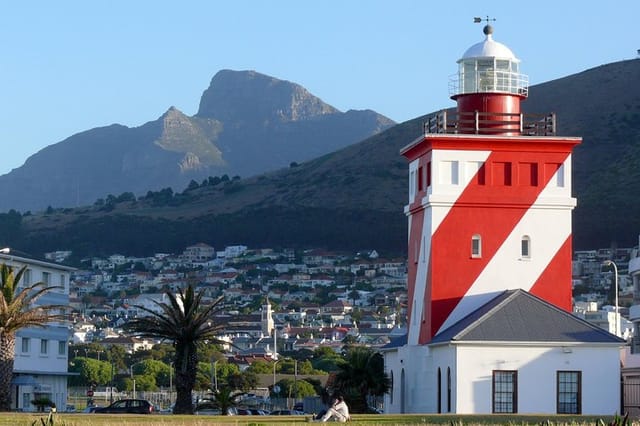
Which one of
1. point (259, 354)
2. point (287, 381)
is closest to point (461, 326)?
point (287, 381)

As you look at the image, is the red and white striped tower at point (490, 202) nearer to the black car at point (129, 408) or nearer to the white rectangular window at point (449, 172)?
the white rectangular window at point (449, 172)

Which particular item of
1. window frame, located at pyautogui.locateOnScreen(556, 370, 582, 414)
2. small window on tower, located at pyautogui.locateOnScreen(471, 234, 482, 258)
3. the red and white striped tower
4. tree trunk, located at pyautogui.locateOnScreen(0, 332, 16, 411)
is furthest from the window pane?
tree trunk, located at pyautogui.locateOnScreen(0, 332, 16, 411)

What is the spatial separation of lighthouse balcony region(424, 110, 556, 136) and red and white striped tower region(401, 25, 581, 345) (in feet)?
0.16

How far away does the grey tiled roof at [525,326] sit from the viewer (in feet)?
177

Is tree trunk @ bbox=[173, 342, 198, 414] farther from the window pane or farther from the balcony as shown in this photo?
the balcony

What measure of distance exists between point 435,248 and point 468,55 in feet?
25.5

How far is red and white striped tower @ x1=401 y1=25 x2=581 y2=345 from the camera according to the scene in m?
57.2

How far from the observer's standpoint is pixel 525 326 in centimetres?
5428

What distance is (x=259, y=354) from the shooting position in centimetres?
18962

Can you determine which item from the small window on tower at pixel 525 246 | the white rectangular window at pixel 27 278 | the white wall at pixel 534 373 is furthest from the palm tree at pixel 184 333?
the white rectangular window at pixel 27 278

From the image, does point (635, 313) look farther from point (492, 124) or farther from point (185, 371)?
point (185, 371)

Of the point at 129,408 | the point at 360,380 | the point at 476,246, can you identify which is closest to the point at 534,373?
the point at 476,246

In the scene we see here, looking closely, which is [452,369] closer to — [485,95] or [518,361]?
[518,361]

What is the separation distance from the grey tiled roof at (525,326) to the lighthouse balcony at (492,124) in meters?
6.84
